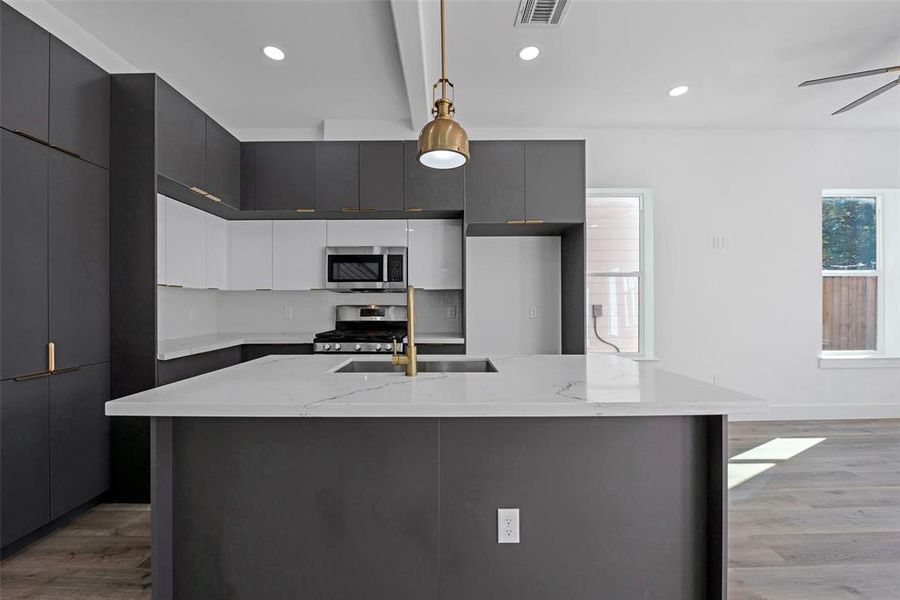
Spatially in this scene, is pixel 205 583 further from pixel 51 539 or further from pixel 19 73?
pixel 19 73

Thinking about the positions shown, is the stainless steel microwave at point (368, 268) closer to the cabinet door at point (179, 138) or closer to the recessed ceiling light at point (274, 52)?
the cabinet door at point (179, 138)

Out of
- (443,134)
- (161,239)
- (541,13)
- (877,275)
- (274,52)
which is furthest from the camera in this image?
(877,275)

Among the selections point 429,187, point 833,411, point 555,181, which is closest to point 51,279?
point 429,187

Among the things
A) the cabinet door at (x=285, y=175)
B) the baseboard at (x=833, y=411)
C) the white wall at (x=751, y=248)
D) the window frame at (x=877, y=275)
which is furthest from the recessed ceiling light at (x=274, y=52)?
the window frame at (x=877, y=275)

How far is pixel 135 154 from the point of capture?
272 centimetres

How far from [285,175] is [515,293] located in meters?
2.31

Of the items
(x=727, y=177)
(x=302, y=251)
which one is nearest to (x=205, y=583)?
(x=302, y=251)

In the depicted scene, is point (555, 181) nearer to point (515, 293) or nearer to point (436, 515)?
point (515, 293)

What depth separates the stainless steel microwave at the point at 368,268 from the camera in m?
4.10

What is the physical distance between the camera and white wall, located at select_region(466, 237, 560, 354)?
14.9 feet

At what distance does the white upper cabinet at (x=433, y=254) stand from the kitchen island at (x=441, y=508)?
8.51ft

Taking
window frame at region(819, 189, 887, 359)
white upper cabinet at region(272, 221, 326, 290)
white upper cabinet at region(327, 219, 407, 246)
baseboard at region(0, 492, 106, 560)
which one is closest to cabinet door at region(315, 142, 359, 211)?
white upper cabinet at region(327, 219, 407, 246)

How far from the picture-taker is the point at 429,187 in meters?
3.91

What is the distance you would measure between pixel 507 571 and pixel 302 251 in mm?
3258
